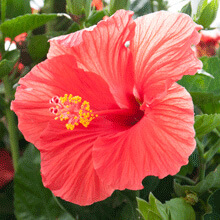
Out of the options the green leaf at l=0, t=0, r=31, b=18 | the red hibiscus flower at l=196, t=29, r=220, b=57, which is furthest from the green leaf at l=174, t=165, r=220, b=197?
the red hibiscus flower at l=196, t=29, r=220, b=57

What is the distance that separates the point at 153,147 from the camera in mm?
498

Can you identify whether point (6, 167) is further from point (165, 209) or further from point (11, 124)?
point (165, 209)

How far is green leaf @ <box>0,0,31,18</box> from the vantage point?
2.82 ft

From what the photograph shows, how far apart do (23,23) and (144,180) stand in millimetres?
415

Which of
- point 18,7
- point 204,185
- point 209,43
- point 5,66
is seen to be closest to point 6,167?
point 5,66

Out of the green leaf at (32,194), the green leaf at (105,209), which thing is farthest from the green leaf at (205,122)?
the green leaf at (32,194)

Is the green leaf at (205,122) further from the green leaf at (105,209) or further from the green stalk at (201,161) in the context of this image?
the green leaf at (105,209)

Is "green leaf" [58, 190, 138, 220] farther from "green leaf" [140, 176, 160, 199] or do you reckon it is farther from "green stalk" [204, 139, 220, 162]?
"green stalk" [204, 139, 220, 162]

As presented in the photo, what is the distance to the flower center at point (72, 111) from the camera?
1.85 feet

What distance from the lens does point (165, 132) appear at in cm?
49

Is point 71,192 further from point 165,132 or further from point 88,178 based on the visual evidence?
point 165,132

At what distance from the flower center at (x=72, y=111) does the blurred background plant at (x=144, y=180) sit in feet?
0.50

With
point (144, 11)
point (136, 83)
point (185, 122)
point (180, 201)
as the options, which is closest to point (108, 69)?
point (136, 83)

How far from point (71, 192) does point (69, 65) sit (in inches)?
7.7
